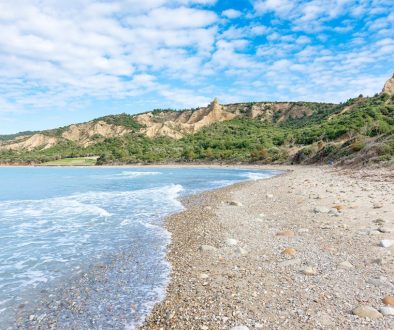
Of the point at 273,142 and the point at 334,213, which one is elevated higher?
the point at 273,142

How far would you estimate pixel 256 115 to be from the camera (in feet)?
526

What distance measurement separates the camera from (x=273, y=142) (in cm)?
8744

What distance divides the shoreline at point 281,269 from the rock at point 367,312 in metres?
0.06

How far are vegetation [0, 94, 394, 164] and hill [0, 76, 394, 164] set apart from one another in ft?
0.61

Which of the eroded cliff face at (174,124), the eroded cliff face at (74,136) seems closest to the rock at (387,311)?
the eroded cliff face at (174,124)

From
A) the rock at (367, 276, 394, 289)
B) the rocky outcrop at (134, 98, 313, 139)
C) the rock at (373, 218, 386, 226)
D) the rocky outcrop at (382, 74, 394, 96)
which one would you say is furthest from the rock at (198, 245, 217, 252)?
the rocky outcrop at (134, 98, 313, 139)

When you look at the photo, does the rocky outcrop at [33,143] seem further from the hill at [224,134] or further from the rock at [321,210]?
the rock at [321,210]

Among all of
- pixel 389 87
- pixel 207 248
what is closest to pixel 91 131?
pixel 389 87

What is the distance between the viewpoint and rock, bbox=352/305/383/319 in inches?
206

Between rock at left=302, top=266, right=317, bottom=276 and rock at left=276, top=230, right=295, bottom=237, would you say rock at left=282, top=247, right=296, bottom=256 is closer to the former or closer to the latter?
rock at left=302, top=266, right=317, bottom=276

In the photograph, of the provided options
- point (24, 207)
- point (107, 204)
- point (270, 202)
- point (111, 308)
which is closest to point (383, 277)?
point (111, 308)

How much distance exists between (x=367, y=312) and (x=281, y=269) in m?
2.46

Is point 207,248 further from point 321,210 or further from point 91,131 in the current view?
point 91,131

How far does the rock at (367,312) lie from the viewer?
5243 mm
